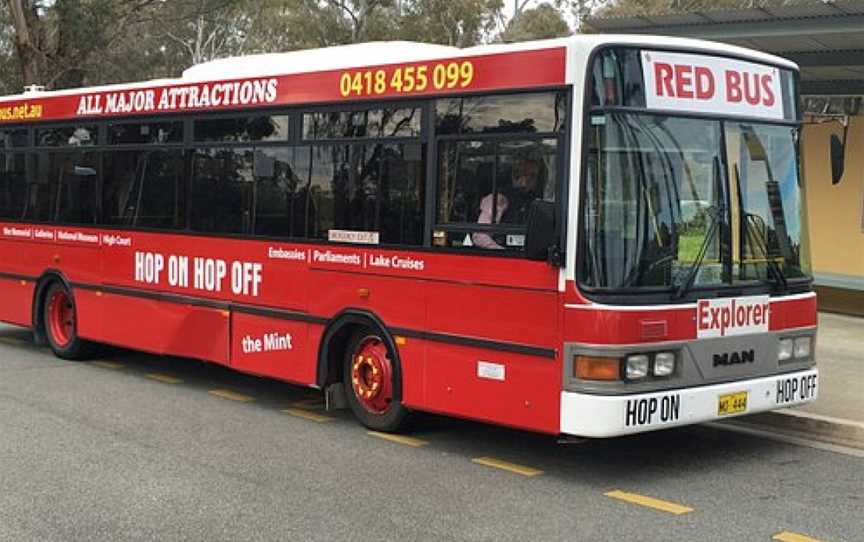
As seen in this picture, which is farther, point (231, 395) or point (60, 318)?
point (60, 318)

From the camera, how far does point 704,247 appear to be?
6711 mm

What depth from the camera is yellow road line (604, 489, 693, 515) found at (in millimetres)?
5984

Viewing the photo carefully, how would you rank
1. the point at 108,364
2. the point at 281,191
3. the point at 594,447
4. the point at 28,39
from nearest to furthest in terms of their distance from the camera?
the point at 594,447 → the point at 281,191 → the point at 108,364 → the point at 28,39

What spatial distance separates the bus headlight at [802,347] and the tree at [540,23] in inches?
1634

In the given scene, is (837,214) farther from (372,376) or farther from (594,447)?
(372,376)

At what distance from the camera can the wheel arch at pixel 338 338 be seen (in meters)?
7.85

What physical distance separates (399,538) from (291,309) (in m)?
3.49

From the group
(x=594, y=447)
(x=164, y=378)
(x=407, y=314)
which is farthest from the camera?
(x=164, y=378)

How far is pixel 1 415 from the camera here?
8.40 m

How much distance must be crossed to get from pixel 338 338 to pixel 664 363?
286 cm

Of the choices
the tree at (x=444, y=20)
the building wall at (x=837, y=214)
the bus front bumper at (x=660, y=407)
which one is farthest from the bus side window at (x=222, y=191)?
the tree at (x=444, y=20)

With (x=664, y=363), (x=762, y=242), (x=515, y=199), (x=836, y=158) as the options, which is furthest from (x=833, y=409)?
(x=515, y=199)

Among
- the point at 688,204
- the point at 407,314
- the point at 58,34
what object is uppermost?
the point at 58,34

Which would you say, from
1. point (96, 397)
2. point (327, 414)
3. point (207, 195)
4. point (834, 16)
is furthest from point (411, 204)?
point (834, 16)
